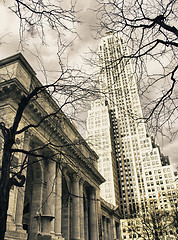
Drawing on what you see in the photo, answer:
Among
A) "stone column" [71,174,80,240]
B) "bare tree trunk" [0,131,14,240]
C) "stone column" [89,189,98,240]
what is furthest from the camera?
"stone column" [89,189,98,240]

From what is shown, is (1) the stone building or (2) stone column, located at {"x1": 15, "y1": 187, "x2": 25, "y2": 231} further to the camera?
(2) stone column, located at {"x1": 15, "y1": 187, "x2": 25, "y2": 231}

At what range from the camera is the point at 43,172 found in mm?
24844

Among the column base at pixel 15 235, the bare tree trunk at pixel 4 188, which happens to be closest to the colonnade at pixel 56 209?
the column base at pixel 15 235

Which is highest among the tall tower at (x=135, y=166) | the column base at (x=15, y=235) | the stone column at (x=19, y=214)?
the tall tower at (x=135, y=166)

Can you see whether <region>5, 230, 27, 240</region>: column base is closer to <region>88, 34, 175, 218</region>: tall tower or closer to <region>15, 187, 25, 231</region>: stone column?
<region>15, 187, 25, 231</region>: stone column

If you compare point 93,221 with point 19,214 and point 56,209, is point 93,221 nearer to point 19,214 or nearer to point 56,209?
point 56,209

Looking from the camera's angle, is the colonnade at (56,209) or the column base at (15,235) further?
the colonnade at (56,209)

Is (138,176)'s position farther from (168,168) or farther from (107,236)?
(107,236)

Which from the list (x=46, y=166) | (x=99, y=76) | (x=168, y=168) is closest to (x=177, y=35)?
(x=99, y=76)

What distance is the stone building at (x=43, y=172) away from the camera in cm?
1390

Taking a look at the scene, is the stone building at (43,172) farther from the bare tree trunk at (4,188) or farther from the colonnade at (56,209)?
the bare tree trunk at (4,188)

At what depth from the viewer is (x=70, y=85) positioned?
732 centimetres

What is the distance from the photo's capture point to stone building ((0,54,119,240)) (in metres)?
13.9

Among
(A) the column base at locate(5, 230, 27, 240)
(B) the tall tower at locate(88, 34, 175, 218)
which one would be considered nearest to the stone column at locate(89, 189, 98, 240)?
(A) the column base at locate(5, 230, 27, 240)
